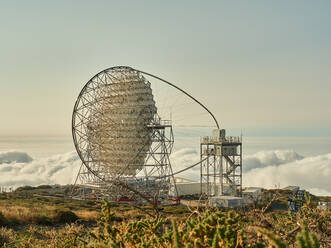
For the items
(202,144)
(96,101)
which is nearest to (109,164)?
(96,101)

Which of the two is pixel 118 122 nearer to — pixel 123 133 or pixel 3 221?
pixel 123 133

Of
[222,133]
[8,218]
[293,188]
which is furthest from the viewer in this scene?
[293,188]

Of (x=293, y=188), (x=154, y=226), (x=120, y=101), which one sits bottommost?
(x=293, y=188)

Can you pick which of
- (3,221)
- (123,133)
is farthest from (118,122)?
(3,221)

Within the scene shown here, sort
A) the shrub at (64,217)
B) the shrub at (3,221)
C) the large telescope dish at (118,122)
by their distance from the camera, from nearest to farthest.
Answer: the shrub at (3,221) → the shrub at (64,217) → the large telescope dish at (118,122)

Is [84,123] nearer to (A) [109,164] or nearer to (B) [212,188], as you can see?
(A) [109,164]

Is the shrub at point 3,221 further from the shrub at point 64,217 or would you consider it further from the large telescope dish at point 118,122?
the large telescope dish at point 118,122

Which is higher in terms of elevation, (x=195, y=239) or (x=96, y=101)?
(x=96, y=101)

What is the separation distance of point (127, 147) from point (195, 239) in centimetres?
4392

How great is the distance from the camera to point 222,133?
4644 centimetres

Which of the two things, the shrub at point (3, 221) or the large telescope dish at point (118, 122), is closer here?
the shrub at point (3, 221)

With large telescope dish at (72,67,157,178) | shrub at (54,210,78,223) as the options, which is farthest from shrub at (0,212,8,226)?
large telescope dish at (72,67,157,178)

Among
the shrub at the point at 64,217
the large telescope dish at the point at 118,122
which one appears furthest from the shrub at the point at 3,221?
the large telescope dish at the point at 118,122

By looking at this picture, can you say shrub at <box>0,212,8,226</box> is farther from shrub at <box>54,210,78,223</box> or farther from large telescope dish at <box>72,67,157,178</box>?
large telescope dish at <box>72,67,157,178</box>
